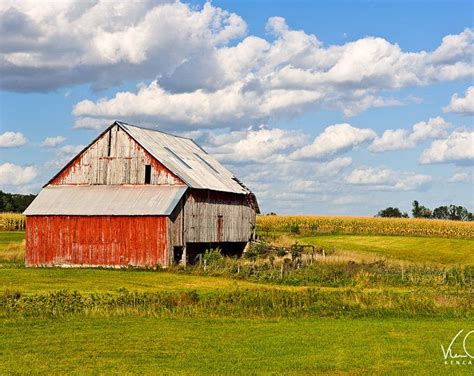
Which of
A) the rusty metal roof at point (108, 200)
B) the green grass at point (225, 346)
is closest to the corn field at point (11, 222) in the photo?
the rusty metal roof at point (108, 200)

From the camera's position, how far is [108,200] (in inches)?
1961

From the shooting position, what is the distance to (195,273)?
43.7 metres

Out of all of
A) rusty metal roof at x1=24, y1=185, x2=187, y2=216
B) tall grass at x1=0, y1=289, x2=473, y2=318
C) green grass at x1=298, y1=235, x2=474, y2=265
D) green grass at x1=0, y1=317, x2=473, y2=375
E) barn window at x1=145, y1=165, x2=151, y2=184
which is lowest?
green grass at x1=0, y1=317, x2=473, y2=375

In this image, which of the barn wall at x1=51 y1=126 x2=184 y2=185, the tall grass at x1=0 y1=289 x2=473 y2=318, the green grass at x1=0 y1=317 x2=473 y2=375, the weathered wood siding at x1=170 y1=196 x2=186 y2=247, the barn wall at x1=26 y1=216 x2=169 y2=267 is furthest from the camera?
the barn wall at x1=51 y1=126 x2=184 y2=185

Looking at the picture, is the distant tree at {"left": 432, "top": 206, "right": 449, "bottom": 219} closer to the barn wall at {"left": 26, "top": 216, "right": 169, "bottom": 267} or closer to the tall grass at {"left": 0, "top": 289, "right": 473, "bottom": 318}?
the barn wall at {"left": 26, "top": 216, "right": 169, "bottom": 267}

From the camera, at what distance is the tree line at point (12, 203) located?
5002 inches

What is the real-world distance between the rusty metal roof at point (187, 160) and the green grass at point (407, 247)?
398 inches

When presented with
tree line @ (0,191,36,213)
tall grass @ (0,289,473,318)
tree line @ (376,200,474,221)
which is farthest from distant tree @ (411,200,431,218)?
tall grass @ (0,289,473,318)

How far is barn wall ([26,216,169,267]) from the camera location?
47469 mm

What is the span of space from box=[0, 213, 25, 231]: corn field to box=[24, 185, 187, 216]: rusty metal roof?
38451 mm

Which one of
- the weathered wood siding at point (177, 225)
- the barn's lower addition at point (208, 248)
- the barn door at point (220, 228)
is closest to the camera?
the weathered wood siding at point (177, 225)

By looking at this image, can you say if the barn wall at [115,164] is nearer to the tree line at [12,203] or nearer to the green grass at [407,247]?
the green grass at [407,247]

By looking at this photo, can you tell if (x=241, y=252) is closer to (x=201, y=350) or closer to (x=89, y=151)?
(x=89, y=151)

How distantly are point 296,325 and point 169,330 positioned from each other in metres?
3.75
